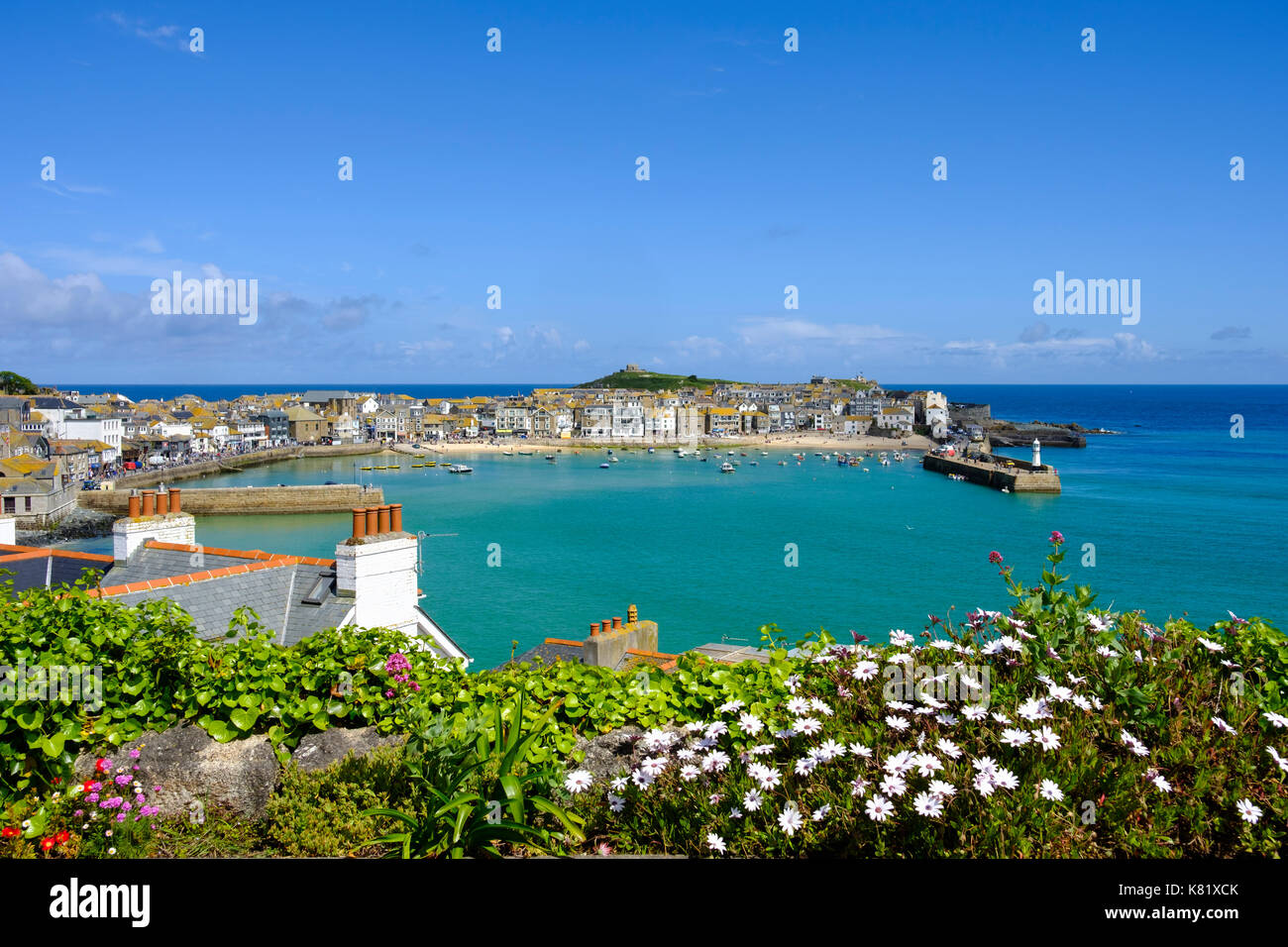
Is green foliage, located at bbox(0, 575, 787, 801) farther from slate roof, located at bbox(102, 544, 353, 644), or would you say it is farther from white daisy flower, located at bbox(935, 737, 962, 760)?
slate roof, located at bbox(102, 544, 353, 644)

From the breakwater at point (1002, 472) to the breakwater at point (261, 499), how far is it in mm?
57208

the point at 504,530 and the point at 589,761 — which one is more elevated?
the point at 589,761

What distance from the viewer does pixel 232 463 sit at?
97625 millimetres

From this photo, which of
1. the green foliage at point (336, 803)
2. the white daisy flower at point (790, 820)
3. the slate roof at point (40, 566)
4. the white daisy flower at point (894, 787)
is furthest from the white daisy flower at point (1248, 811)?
the slate roof at point (40, 566)

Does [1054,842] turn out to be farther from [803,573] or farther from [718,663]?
[803,573]

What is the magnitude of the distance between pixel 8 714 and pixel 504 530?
51163mm

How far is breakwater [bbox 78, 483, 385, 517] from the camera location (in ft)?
216

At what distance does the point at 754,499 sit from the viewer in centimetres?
7369

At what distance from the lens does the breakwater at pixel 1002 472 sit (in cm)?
7294

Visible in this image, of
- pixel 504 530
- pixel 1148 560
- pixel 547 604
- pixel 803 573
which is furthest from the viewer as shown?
pixel 504 530

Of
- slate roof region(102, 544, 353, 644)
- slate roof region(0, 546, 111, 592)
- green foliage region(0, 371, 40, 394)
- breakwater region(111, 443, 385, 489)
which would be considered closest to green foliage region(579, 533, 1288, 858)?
slate roof region(102, 544, 353, 644)

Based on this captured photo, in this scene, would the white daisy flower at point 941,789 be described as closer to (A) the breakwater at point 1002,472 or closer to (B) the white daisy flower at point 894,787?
(B) the white daisy flower at point 894,787

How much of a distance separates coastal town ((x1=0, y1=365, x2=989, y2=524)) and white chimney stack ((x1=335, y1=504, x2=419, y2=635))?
2819 inches
